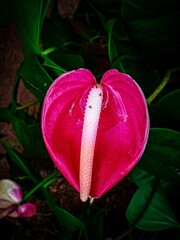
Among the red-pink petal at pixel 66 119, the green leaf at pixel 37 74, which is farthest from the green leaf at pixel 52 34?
the red-pink petal at pixel 66 119

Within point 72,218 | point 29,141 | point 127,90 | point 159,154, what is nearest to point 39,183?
point 29,141

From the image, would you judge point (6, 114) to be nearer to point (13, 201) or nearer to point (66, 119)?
point (13, 201)

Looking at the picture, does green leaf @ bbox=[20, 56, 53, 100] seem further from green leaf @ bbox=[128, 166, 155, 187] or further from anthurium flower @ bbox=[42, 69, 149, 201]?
green leaf @ bbox=[128, 166, 155, 187]

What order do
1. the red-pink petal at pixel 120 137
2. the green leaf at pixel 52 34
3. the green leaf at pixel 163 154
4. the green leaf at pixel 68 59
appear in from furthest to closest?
1. the green leaf at pixel 52 34
2. the green leaf at pixel 68 59
3. the green leaf at pixel 163 154
4. the red-pink petal at pixel 120 137

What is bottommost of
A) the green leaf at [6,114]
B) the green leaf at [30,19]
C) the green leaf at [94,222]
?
the green leaf at [94,222]

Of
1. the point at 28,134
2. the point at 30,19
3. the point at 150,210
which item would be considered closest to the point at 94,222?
the point at 150,210

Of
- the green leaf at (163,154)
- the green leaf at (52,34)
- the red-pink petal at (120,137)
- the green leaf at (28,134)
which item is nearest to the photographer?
the red-pink petal at (120,137)

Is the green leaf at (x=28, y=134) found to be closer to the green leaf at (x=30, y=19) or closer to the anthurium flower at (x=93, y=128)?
the green leaf at (x=30, y=19)
